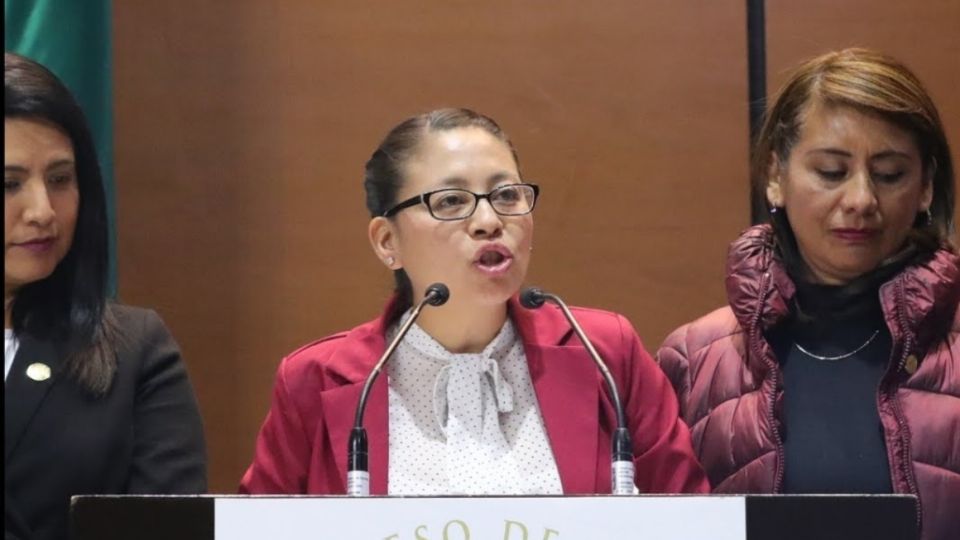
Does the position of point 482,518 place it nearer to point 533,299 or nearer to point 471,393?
point 533,299

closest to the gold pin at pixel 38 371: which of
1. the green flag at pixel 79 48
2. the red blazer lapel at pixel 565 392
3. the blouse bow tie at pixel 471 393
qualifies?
the green flag at pixel 79 48

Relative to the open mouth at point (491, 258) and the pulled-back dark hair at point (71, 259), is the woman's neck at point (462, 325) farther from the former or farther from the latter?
the pulled-back dark hair at point (71, 259)

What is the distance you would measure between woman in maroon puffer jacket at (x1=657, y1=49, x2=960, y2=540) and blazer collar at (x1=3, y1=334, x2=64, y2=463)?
3.09 ft

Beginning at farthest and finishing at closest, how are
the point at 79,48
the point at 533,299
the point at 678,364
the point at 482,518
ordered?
the point at 79,48, the point at 678,364, the point at 533,299, the point at 482,518

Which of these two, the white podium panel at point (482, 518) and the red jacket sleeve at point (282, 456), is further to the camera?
the red jacket sleeve at point (282, 456)

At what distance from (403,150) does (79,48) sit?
29.5 inches

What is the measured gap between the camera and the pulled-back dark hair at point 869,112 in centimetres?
230

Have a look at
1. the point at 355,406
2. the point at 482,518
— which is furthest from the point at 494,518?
the point at 355,406

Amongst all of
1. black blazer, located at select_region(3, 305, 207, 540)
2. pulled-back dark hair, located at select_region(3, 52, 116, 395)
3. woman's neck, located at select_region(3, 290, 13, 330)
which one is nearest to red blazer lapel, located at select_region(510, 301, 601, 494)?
black blazer, located at select_region(3, 305, 207, 540)

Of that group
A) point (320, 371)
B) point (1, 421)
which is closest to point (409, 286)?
point (320, 371)

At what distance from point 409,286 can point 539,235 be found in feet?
2.46

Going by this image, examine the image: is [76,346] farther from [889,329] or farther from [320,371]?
[889,329]

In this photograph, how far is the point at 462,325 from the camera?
2.28 meters

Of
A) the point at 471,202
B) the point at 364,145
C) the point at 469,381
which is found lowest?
the point at 469,381
